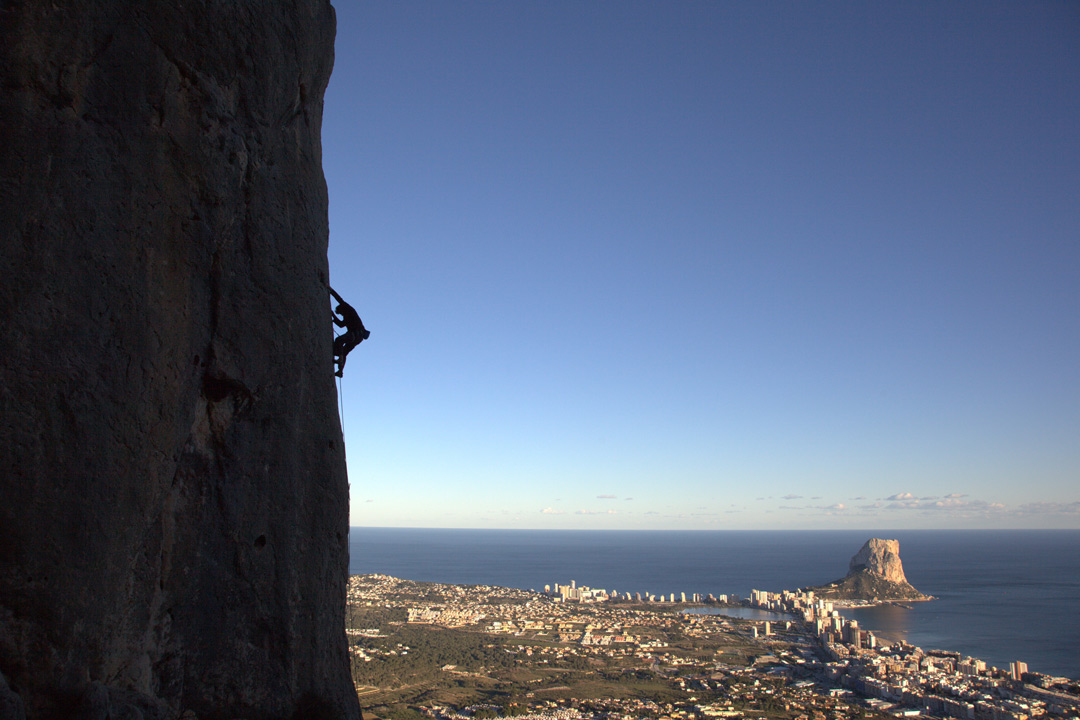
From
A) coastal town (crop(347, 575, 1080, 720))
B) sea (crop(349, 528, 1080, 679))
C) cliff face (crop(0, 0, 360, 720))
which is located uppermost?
cliff face (crop(0, 0, 360, 720))

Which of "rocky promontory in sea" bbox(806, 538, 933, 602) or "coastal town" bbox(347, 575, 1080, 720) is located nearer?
"coastal town" bbox(347, 575, 1080, 720)

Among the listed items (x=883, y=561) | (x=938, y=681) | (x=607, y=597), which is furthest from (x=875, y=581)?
(x=938, y=681)

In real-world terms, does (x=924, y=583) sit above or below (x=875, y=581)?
below

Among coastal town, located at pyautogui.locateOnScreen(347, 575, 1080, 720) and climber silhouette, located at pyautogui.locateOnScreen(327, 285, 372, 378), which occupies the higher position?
climber silhouette, located at pyautogui.locateOnScreen(327, 285, 372, 378)

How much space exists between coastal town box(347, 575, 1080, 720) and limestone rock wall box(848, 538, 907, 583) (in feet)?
148

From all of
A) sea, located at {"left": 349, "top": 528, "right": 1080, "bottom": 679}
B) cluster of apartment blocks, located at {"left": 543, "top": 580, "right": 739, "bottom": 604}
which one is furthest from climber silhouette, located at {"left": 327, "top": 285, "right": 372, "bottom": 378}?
cluster of apartment blocks, located at {"left": 543, "top": 580, "right": 739, "bottom": 604}

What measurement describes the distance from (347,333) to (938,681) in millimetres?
48722

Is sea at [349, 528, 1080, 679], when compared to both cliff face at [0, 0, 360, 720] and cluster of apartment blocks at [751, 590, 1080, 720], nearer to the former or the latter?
cluster of apartment blocks at [751, 590, 1080, 720]

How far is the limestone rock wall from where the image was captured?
109562mm

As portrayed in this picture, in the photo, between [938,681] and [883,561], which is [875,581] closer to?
[883,561]

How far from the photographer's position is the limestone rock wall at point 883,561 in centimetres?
10956

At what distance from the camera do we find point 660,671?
47.1m

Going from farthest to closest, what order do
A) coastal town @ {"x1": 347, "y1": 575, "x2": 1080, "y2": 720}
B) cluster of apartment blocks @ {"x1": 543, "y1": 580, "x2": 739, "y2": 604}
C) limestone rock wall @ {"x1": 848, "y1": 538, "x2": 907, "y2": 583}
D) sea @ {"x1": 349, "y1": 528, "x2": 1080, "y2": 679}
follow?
limestone rock wall @ {"x1": 848, "y1": 538, "x2": 907, "y2": 583} → cluster of apartment blocks @ {"x1": 543, "y1": 580, "x2": 739, "y2": 604} → sea @ {"x1": 349, "y1": 528, "x2": 1080, "y2": 679} → coastal town @ {"x1": 347, "y1": 575, "x2": 1080, "y2": 720}

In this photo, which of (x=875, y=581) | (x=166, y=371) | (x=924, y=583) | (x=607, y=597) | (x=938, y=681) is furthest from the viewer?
(x=924, y=583)
